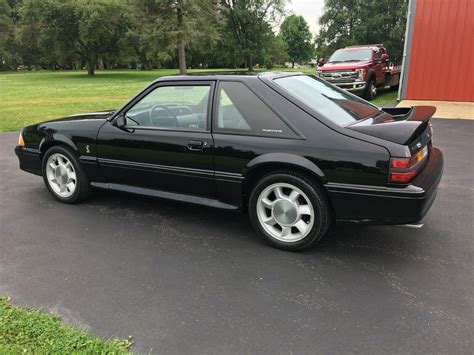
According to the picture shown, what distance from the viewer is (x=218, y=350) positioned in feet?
7.77

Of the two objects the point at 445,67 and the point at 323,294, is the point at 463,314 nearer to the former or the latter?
the point at 323,294

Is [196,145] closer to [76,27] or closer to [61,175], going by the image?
[61,175]

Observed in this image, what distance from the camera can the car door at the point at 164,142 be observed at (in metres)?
3.80

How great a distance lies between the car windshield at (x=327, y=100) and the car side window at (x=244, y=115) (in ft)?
0.93

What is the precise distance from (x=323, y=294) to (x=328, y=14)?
35063 millimetres

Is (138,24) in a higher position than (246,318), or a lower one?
higher

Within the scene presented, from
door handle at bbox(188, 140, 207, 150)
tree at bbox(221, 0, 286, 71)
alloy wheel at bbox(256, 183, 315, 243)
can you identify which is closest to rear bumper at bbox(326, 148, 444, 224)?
alloy wheel at bbox(256, 183, 315, 243)

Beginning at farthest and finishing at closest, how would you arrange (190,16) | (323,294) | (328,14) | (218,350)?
1. (190,16)
2. (328,14)
3. (323,294)
4. (218,350)

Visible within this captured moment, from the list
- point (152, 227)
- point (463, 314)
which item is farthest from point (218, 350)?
point (152, 227)

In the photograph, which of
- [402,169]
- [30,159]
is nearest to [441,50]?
[402,169]

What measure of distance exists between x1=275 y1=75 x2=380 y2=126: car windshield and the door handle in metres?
0.86

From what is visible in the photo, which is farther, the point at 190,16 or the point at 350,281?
the point at 190,16

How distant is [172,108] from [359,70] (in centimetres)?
1079

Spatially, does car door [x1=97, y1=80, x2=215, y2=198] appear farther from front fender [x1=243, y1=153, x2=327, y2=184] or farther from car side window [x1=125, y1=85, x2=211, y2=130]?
front fender [x1=243, y1=153, x2=327, y2=184]
